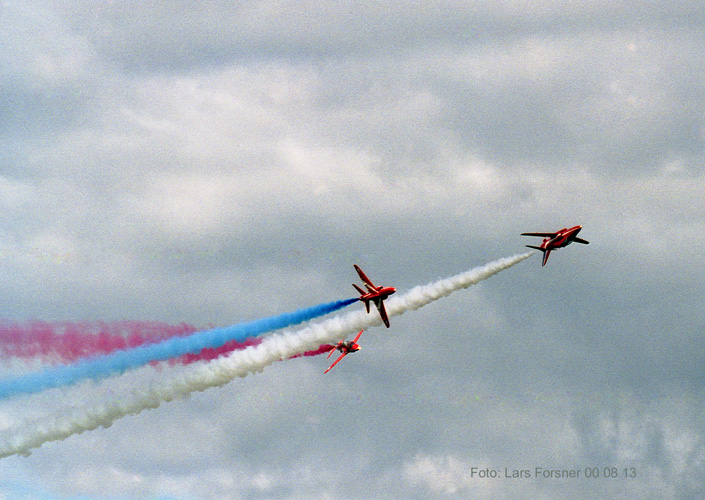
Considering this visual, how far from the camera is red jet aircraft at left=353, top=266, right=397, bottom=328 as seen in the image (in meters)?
117

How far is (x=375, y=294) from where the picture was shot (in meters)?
117

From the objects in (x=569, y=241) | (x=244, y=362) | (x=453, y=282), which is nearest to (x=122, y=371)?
(x=244, y=362)

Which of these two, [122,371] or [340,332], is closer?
[122,371]

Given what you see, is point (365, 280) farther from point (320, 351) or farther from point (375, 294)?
point (320, 351)

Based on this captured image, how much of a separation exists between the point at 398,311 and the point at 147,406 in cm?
2931

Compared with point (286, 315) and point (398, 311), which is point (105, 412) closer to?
point (286, 315)

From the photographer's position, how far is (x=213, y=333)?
121 meters

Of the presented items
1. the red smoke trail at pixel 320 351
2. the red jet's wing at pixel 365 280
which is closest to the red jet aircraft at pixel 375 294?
the red jet's wing at pixel 365 280

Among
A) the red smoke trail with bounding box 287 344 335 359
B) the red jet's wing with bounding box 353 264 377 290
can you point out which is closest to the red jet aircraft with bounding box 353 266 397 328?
the red jet's wing with bounding box 353 264 377 290

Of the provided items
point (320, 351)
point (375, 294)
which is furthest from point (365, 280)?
point (320, 351)

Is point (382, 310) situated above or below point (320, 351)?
above

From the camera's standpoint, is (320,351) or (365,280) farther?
(320,351)

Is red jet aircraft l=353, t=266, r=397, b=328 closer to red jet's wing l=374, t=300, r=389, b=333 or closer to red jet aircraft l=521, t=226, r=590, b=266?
red jet's wing l=374, t=300, r=389, b=333

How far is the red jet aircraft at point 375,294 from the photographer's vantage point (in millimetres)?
117125
